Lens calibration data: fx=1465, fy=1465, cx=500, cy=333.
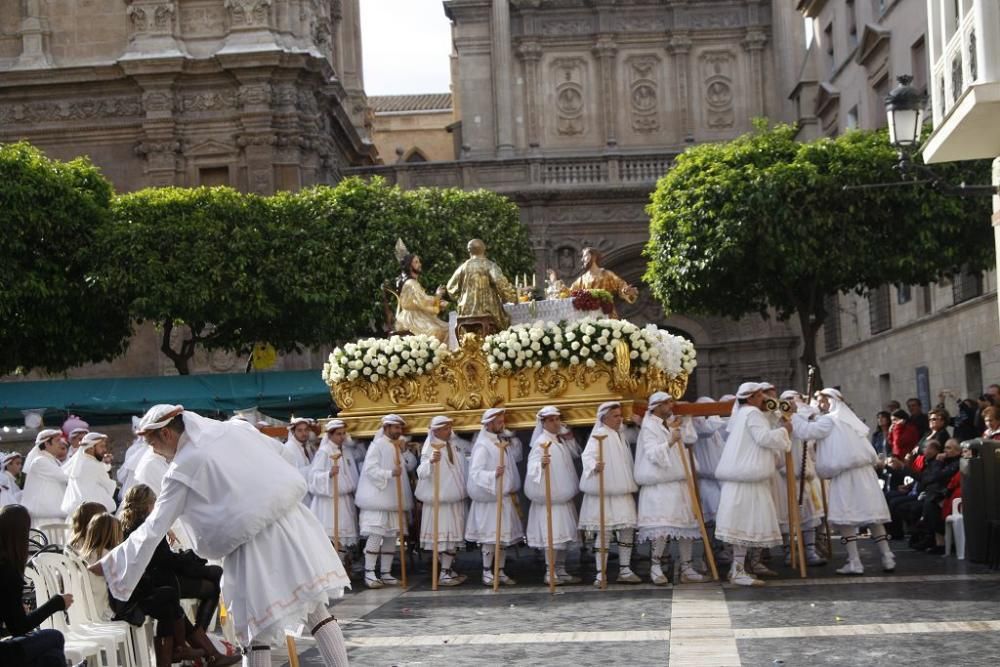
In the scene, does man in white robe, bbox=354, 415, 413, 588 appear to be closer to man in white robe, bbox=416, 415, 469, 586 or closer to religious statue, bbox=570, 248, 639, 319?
man in white robe, bbox=416, 415, 469, 586

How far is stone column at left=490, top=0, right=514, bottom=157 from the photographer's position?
4594 centimetres

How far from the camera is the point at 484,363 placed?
17062 mm

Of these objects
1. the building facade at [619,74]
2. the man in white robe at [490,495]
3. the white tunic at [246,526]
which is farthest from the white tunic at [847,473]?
the building facade at [619,74]

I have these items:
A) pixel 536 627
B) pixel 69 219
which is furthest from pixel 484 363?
pixel 69 219

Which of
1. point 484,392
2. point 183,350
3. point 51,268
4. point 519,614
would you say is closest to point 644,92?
point 183,350

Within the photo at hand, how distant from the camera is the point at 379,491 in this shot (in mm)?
16484

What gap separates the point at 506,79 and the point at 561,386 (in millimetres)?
30795

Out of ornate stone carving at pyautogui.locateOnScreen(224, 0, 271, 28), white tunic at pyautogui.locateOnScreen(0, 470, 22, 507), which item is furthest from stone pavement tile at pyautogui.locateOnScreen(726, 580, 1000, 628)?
ornate stone carving at pyautogui.locateOnScreen(224, 0, 271, 28)

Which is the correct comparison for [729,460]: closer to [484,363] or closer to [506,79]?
[484,363]

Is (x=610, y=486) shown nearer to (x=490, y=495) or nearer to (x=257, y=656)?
(x=490, y=495)

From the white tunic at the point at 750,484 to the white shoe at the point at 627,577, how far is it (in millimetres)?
1293

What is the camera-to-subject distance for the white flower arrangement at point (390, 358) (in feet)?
A: 56.7

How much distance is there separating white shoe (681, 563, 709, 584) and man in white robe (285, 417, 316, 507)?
16.7 ft

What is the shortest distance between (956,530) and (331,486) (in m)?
7.02
